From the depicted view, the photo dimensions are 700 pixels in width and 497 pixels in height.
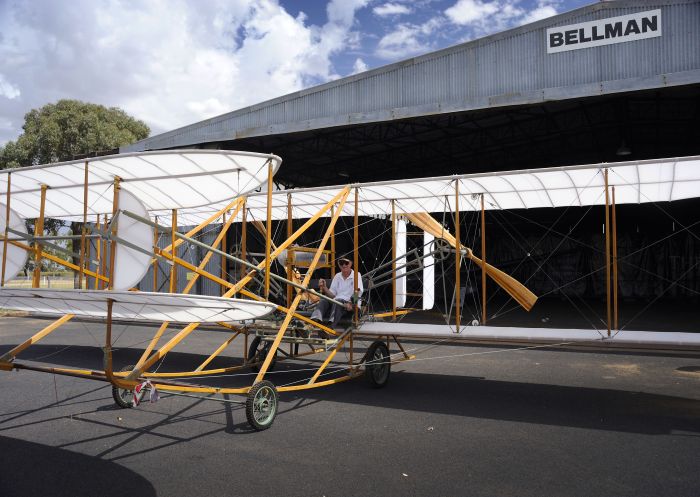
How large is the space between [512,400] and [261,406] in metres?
3.47

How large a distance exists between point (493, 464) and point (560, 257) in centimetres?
3100

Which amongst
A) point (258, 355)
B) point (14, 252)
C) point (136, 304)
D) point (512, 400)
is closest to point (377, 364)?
point (512, 400)

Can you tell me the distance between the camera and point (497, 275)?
8961 mm

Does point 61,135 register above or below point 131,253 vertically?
above

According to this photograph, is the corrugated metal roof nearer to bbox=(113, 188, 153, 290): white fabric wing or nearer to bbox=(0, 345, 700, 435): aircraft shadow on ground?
bbox=(0, 345, 700, 435): aircraft shadow on ground

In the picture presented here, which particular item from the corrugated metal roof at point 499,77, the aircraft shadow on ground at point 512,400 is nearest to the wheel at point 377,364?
the aircraft shadow on ground at point 512,400

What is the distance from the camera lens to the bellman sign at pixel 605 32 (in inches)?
463

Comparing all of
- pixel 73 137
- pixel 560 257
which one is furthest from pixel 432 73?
pixel 73 137

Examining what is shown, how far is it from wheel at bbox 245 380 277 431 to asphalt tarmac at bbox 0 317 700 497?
4.8 inches

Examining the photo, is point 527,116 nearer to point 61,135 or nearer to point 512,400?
point 512,400

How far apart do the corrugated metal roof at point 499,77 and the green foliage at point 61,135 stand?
18.4 metres

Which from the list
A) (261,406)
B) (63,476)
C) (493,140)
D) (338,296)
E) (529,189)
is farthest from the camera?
(493,140)

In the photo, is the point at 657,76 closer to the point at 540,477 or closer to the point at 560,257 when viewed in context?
the point at 540,477

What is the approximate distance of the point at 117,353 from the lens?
1110 centimetres
